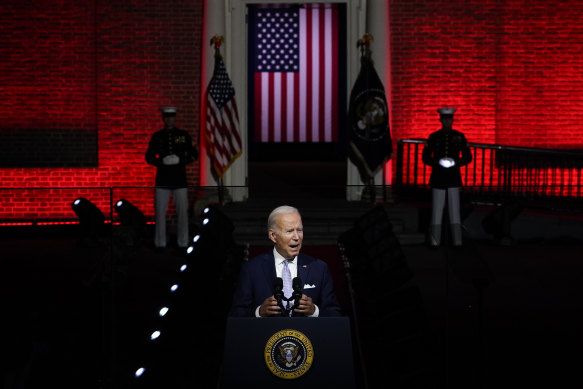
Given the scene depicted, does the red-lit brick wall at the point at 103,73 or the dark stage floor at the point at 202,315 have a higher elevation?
the red-lit brick wall at the point at 103,73

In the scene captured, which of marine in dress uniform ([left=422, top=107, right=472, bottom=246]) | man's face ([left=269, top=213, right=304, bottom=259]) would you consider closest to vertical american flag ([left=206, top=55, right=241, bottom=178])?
marine in dress uniform ([left=422, top=107, right=472, bottom=246])

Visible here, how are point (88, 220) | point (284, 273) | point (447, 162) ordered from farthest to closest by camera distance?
point (447, 162), point (88, 220), point (284, 273)

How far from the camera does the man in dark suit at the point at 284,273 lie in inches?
171

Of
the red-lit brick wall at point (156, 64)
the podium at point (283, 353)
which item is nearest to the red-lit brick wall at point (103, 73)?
the red-lit brick wall at point (156, 64)

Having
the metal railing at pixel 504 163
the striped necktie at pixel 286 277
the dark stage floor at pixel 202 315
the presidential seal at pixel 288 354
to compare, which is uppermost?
the metal railing at pixel 504 163

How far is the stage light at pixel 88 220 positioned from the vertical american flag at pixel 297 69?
7.85 meters

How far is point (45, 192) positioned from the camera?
748 cm

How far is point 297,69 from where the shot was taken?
15.6 metres

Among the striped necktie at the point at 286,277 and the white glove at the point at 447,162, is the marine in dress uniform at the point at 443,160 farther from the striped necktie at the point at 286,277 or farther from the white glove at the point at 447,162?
the striped necktie at the point at 286,277

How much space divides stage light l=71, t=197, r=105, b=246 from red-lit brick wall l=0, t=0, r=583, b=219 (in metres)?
4.14

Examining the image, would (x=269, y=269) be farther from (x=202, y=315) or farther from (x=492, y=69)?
(x=492, y=69)

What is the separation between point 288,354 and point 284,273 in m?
0.79

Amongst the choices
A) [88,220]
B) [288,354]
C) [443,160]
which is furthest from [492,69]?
[288,354]

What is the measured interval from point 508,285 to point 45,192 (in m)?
4.65
